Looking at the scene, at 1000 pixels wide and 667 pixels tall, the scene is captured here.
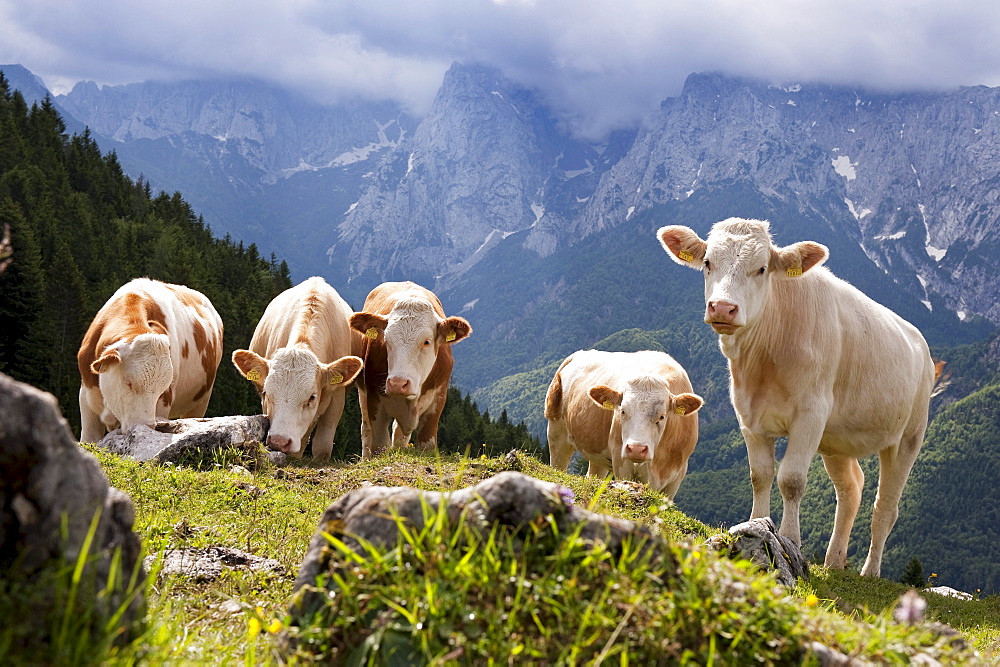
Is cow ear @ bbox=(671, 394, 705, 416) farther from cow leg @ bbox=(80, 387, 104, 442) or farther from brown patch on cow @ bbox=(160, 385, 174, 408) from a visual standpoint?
cow leg @ bbox=(80, 387, 104, 442)

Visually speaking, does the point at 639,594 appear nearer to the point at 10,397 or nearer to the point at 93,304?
the point at 10,397

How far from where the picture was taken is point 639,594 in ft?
9.73

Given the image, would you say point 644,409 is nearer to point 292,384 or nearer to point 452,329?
point 452,329

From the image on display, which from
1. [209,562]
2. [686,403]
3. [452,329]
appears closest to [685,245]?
[686,403]

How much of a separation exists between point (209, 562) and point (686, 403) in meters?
8.08

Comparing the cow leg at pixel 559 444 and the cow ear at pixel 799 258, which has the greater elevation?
the cow ear at pixel 799 258

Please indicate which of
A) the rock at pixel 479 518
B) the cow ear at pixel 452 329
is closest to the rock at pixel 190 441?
the cow ear at pixel 452 329

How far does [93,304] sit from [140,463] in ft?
178

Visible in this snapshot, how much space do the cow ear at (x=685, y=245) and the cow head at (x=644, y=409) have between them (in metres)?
2.12

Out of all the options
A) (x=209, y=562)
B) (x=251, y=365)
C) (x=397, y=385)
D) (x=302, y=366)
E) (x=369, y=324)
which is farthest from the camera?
(x=369, y=324)

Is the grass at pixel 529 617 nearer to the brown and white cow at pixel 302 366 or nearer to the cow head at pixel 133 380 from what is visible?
the brown and white cow at pixel 302 366

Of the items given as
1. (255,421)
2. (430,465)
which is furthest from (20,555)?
(255,421)

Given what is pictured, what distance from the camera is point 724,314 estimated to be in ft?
29.8

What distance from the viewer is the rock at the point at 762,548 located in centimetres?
678
